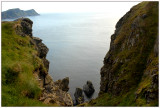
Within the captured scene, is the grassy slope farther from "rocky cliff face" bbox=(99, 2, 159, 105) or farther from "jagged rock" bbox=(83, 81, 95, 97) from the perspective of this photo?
"jagged rock" bbox=(83, 81, 95, 97)

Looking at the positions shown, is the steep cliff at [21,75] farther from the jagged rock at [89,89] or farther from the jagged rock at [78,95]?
the jagged rock at [89,89]

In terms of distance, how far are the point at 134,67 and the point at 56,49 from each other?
126 m

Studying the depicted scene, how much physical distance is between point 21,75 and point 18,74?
657 mm

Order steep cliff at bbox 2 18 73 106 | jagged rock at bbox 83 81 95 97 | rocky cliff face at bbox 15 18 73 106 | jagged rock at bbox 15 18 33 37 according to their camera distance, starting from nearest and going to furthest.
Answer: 1. steep cliff at bbox 2 18 73 106
2. rocky cliff face at bbox 15 18 73 106
3. jagged rock at bbox 15 18 33 37
4. jagged rock at bbox 83 81 95 97

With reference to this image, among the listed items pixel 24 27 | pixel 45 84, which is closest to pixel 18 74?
pixel 45 84

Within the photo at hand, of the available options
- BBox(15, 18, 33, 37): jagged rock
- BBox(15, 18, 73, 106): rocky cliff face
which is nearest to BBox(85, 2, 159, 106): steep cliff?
BBox(15, 18, 73, 106): rocky cliff face

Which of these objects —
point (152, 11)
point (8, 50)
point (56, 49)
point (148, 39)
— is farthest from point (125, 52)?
point (56, 49)

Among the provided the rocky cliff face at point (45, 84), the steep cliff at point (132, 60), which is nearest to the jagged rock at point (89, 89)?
the steep cliff at point (132, 60)

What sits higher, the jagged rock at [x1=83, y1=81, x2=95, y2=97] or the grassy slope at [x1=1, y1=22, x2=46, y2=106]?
the grassy slope at [x1=1, y1=22, x2=46, y2=106]

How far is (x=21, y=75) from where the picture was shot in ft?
Answer: 111

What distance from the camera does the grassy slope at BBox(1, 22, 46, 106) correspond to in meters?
29.1

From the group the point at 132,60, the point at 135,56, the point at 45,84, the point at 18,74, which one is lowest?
the point at 45,84

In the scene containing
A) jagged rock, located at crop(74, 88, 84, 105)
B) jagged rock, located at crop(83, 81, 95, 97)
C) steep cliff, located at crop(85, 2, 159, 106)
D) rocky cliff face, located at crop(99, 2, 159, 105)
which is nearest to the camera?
steep cliff, located at crop(85, 2, 159, 106)

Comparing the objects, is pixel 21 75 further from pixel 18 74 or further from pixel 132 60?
pixel 132 60
